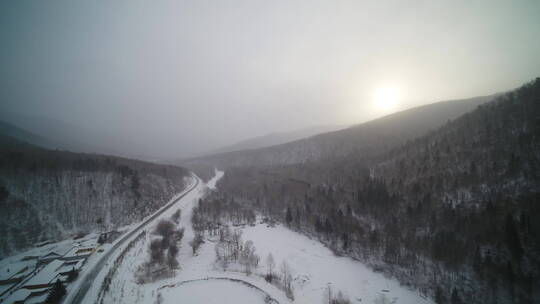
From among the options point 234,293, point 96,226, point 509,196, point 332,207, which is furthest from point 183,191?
point 509,196

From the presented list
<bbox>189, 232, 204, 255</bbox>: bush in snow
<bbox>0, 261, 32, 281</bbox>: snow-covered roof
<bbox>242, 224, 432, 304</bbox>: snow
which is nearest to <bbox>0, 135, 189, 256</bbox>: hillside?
<bbox>0, 261, 32, 281</bbox>: snow-covered roof

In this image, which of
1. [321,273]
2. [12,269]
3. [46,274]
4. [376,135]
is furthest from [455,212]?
[376,135]

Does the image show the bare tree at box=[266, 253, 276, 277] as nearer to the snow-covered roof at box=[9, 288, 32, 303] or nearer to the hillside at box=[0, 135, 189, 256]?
the snow-covered roof at box=[9, 288, 32, 303]

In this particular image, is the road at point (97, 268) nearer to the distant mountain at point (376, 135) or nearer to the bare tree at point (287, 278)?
the bare tree at point (287, 278)

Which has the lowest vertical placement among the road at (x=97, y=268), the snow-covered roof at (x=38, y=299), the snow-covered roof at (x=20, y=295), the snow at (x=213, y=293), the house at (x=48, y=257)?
the snow at (x=213, y=293)

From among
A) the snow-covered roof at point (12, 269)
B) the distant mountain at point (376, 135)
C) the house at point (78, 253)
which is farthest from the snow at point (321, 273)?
the distant mountain at point (376, 135)

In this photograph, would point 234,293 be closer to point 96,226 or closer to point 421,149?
point 96,226

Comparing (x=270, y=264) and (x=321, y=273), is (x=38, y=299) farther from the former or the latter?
(x=321, y=273)
